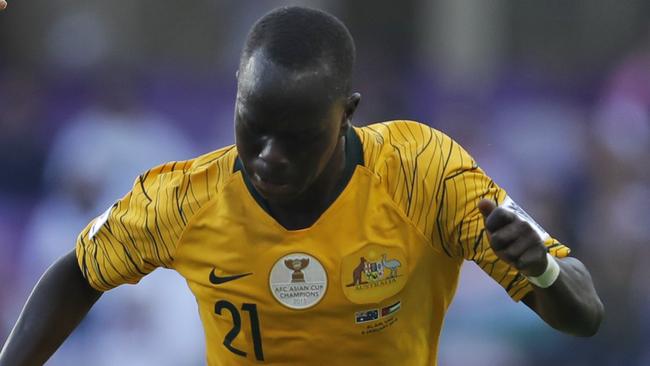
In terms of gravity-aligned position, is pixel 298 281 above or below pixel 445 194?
below

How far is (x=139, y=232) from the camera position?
472 centimetres

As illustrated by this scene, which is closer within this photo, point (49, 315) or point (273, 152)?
point (273, 152)

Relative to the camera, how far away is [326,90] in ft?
13.9

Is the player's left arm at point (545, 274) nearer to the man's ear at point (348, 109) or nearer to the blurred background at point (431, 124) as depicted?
the man's ear at point (348, 109)

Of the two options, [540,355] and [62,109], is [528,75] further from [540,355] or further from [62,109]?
[62,109]

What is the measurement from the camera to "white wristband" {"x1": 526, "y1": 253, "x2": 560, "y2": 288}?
4.12 m

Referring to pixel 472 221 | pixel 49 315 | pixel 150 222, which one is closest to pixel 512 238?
pixel 472 221

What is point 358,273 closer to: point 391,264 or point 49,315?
point 391,264

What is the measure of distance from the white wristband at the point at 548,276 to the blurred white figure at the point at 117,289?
5110 millimetres

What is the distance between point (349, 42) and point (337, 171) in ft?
1.48

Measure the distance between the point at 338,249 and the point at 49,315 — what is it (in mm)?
1087

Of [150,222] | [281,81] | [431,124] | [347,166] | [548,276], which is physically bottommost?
[431,124]

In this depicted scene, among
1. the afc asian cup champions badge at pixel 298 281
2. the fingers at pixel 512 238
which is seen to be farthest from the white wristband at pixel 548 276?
the afc asian cup champions badge at pixel 298 281

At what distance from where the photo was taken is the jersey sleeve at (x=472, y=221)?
4434 mm
